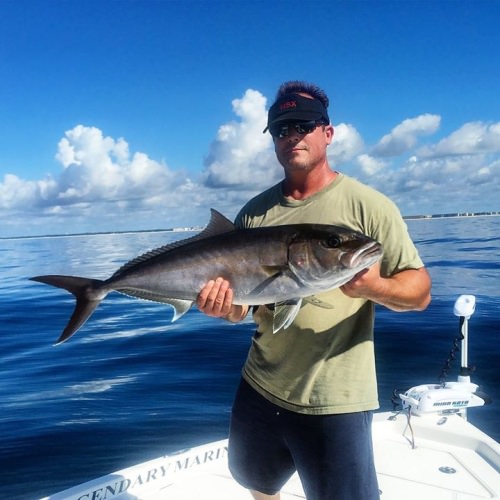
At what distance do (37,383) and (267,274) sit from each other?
8501 millimetres

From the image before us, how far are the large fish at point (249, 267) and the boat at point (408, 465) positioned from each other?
2169mm

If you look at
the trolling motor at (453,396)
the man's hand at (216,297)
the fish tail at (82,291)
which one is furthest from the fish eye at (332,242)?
the trolling motor at (453,396)

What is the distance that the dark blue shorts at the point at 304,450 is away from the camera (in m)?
Answer: 3.20

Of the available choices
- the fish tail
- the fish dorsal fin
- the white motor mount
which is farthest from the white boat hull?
the fish dorsal fin

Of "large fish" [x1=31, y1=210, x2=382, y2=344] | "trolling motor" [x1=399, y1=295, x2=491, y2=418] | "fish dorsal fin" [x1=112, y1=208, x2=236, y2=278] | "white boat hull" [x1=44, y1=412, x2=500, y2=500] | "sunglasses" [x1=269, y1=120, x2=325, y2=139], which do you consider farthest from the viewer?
"trolling motor" [x1=399, y1=295, x2=491, y2=418]

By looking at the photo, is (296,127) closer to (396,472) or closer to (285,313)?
(285,313)

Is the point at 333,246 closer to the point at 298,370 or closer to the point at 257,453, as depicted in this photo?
the point at 298,370

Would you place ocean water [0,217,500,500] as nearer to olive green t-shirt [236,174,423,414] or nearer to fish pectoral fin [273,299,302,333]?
olive green t-shirt [236,174,423,414]

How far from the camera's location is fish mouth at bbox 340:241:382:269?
288 cm

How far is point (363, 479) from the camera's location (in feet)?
10.5

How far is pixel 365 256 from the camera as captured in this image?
9.51 feet

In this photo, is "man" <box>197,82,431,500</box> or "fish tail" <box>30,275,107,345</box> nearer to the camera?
"man" <box>197,82,431,500</box>

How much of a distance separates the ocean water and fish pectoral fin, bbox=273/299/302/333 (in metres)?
4.80

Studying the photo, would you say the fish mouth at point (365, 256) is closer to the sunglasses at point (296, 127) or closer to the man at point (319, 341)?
the man at point (319, 341)
